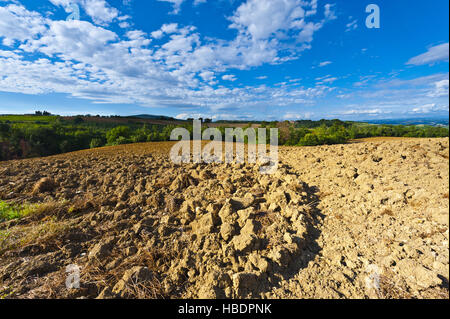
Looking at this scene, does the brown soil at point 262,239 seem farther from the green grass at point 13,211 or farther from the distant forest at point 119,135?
the distant forest at point 119,135

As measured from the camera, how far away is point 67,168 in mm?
6512

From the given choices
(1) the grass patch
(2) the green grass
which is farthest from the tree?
(1) the grass patch

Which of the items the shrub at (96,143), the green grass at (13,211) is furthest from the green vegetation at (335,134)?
the shrub at (96,143)

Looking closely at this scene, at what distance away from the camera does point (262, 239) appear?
7.15 feet

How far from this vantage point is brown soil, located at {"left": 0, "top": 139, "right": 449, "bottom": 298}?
1670 mm

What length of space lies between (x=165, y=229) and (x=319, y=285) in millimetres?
2036

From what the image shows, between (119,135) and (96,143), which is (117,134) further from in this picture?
(96,143)

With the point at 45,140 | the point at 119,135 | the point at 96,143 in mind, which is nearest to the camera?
the point at 45,140

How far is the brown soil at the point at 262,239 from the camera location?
167 cm

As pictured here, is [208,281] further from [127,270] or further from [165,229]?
[165,229]

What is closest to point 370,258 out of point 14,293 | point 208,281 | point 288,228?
point 288,228

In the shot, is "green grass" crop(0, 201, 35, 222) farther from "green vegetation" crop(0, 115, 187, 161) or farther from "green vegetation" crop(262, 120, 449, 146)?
"green vegetation" crop(0, 115, 187, 161)

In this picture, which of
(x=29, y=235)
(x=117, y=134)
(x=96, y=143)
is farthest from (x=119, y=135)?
(x=29, y=235)

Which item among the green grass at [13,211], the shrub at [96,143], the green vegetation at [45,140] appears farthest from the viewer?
the shrub at [96,143]
